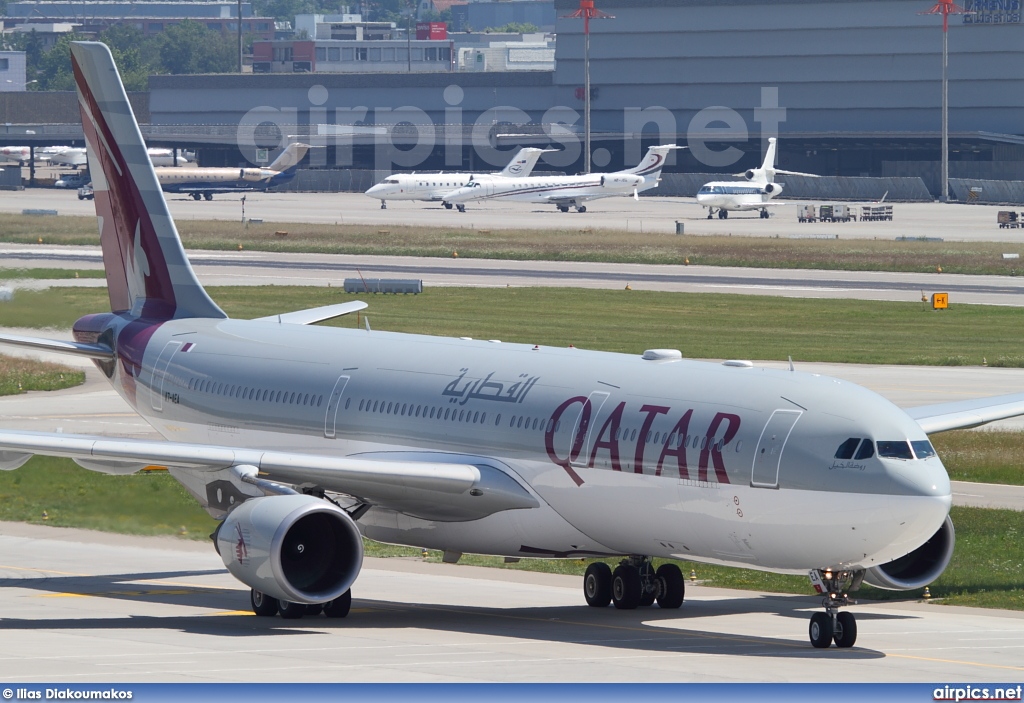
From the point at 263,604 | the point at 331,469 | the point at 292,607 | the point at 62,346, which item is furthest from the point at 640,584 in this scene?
the point at 62,346

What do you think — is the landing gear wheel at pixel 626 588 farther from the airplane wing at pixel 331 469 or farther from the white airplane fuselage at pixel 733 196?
the white airplane fuselage at pixel 733 196

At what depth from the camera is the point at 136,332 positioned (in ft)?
126

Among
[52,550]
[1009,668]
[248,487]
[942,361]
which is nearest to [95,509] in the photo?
[52,550]

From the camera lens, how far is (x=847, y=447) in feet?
80.6

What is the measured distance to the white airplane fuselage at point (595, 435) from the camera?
24.6 m

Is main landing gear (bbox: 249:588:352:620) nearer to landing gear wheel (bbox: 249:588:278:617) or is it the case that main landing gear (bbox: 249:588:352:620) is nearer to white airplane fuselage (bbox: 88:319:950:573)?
landing gear wheel (bbox: 249:588:278:617)

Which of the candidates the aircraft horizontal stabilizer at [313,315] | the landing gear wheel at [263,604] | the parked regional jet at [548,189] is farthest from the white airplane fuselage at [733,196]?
the landing gear wheel at [263,604]

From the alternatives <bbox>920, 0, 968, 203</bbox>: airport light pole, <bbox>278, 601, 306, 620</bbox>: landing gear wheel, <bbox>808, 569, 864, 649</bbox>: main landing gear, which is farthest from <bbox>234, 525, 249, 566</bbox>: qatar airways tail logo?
<bbox>920, 0, 968, 203</bbox>: airport light pole

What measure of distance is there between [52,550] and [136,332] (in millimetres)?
5576

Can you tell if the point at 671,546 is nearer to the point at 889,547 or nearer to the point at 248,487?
the point at 889,547

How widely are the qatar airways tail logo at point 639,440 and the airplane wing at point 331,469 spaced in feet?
4.53

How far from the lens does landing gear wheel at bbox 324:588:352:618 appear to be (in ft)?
93.0

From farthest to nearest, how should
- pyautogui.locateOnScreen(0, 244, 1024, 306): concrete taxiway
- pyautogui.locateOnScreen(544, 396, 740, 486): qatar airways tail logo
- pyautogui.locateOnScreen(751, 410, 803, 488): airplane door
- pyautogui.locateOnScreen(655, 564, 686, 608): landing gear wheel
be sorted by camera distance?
1. pyautogui.locateOnScreen(0, 244, 1024, 306): concrete taxiway
2. pyautogui.locateOnScreen(655, 564, 686, 608): landing gear wheel
3. pyautogui.locateOnScreen(544, 396, 740, 486): qatar airways tail logo
4. pyautogui.locateOnScreen(751, 410, 803, 488): airplane door

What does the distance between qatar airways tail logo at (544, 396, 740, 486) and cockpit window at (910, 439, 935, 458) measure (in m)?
2.81
